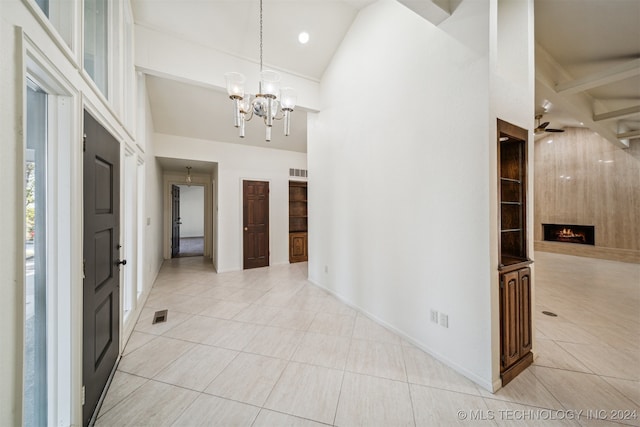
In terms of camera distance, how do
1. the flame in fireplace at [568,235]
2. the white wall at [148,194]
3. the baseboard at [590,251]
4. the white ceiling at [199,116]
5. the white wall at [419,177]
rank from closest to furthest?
the white wall at [419,177] < the white wall at [148,194] < the white ceiling at [199,116] < the baseboard at [590,251] < the flame in fireplace at [568,235]

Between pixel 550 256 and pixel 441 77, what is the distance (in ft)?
26.3

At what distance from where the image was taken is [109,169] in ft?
6.18

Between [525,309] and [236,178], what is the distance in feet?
17.3

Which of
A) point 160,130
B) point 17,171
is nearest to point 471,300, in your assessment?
point 17,171

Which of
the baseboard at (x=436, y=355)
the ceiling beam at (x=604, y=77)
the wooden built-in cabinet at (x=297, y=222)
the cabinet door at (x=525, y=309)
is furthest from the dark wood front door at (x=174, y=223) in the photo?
the ceiling beam at (x=604, y=77)

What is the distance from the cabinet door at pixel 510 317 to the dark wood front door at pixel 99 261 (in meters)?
2.89

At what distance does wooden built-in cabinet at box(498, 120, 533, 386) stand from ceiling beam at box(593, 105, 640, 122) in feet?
16.4

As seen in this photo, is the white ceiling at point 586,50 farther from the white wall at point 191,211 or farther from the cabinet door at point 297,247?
the white wall at point 191,211

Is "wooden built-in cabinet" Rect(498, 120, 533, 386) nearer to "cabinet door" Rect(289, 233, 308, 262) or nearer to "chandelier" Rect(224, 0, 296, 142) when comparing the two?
"chandelier" Rect(224, 0, 296, 142)

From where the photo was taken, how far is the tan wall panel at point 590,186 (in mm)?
6184

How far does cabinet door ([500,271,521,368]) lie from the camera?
1.86 meters

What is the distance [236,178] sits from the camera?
5.43m

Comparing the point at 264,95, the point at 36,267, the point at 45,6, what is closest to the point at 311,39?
the point at 264,95

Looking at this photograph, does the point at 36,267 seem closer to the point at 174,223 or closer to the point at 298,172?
the point at 298,172
